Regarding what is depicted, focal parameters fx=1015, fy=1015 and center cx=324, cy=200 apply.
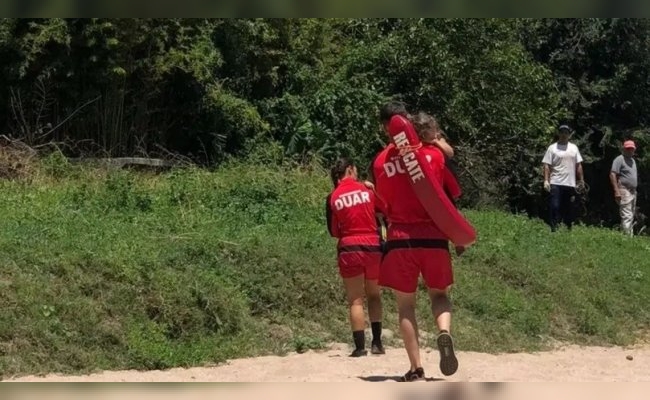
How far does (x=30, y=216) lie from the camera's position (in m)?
10.5

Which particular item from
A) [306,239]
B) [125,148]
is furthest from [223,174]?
[306,239]

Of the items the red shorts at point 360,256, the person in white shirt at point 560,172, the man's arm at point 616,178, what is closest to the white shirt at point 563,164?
the person in white shirt at point 560,172

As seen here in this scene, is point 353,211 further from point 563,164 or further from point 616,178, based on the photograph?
point 616,178

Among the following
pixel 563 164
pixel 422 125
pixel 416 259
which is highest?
pixel 422 125

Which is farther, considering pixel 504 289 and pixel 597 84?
pixel 597 84

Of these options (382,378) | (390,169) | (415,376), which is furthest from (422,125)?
(382,378)

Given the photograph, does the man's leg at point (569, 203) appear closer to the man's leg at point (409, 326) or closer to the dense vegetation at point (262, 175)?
the dense vegetation at point (262, 175)

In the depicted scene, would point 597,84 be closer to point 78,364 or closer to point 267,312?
point 267,312

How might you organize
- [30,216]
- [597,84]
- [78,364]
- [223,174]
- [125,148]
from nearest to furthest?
[78,364]
[30,216]
[223,174]
[125,148]
[597,84]

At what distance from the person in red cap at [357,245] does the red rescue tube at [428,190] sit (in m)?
1.63

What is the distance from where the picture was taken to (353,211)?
832 centimetres

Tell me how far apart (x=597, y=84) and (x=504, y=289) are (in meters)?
12.2

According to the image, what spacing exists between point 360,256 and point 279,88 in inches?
370

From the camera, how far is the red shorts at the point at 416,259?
671 centimetres
